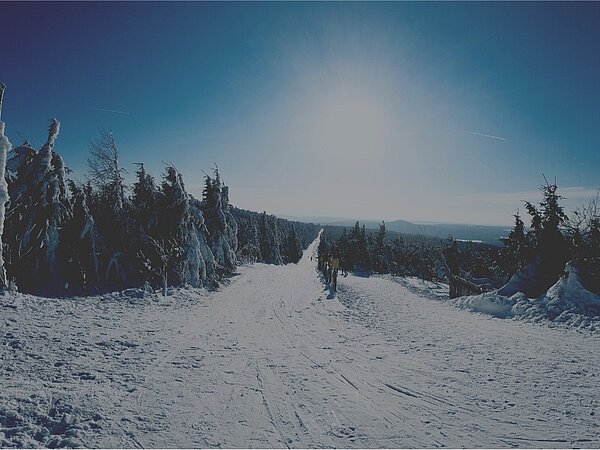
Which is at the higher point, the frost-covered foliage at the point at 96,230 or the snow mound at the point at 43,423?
the frost-covered foliage at the point at 96,230

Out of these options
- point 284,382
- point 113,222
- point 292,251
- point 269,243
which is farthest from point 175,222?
point 292,251

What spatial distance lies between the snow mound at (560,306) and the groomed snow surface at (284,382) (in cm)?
59

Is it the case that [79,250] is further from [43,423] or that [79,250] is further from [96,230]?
[43,423]

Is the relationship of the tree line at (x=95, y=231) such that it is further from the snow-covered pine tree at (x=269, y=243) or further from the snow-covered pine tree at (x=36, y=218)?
the snow-covered pine tree at (x=269, y=243)

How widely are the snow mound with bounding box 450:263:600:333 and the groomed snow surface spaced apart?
59cm

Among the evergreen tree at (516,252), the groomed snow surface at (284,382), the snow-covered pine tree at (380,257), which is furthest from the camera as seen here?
the snow-covered pine tree at (380,257)

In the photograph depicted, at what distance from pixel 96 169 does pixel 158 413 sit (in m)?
19.1

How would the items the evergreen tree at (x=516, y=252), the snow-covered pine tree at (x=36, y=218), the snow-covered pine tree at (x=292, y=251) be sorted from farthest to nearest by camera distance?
the snow-covered pine tree at (x=292, y=251) → the evergreen tree at (x=516, y=252) → the snow-covered pine tree at (x=36, y=218)

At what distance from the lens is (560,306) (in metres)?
12.4

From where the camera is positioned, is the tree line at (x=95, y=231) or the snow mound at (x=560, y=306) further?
the tree line at (x=95, y=231)

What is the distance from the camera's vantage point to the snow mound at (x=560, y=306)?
11375 millimetres

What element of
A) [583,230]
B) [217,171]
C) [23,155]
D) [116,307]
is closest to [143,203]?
[23,155]

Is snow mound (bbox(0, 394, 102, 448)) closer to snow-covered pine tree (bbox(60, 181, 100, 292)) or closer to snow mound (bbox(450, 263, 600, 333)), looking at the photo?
snow-covered pine tree (bbox(60, 181, 100, 292))

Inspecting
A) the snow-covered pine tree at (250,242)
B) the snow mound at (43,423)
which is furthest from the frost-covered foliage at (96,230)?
the snow-covered pine tree at (250,242)
